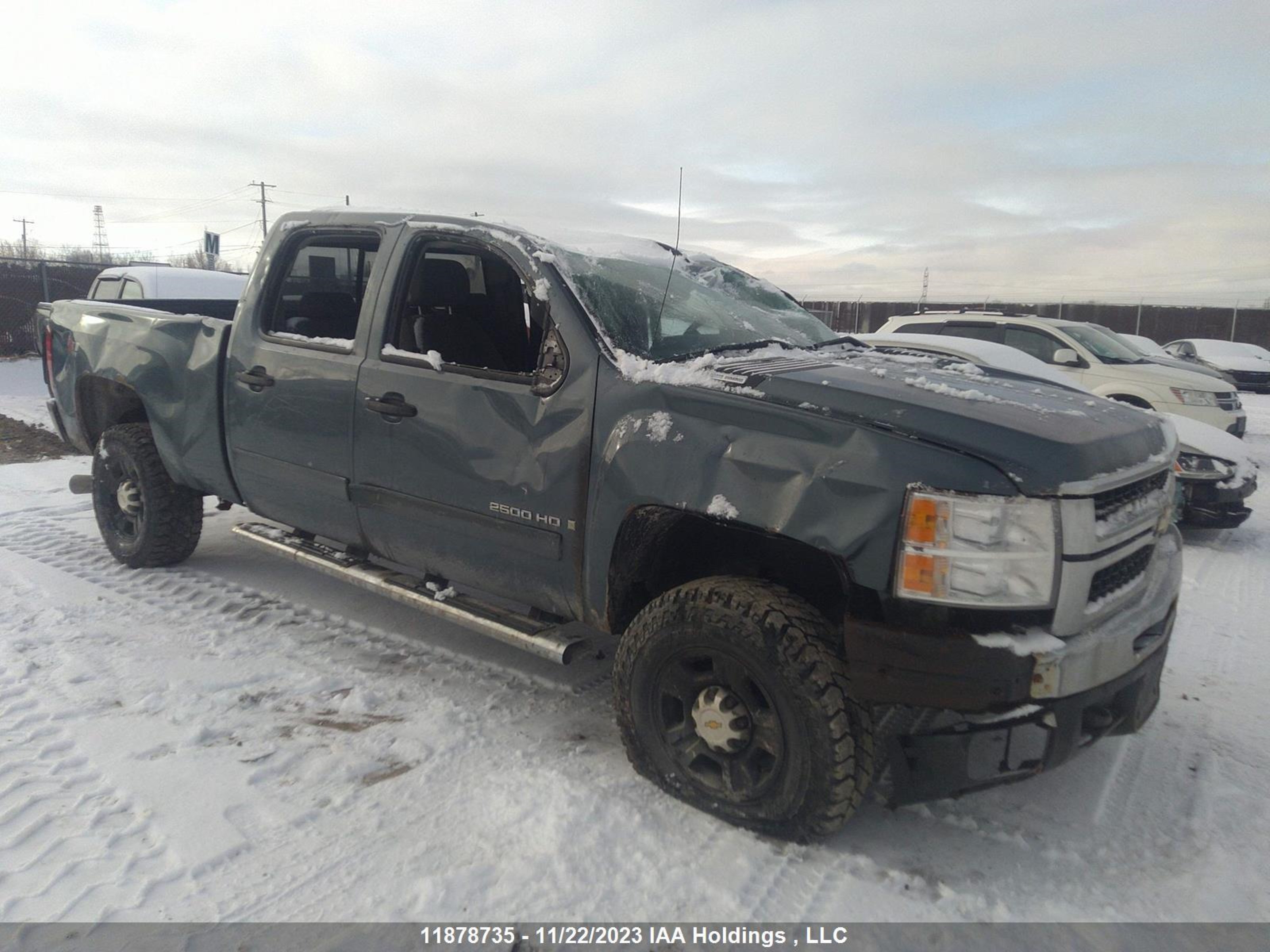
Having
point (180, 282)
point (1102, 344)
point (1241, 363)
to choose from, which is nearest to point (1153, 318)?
point (1241, 363)

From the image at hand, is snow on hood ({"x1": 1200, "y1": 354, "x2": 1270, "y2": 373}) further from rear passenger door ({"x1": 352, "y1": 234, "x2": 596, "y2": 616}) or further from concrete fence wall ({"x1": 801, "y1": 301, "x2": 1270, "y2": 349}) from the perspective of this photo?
rear passenger door ({"x1": 352, "y1": 234, "x2": 596, "y2": 616})

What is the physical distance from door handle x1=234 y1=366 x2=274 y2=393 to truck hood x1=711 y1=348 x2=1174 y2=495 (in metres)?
2.27

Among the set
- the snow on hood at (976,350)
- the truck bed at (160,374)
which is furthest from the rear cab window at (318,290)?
the snow on hood at (976,350)

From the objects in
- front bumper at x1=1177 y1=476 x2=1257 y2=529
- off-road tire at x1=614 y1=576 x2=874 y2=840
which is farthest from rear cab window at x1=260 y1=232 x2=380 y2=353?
front bumper at x1=1177 y1=476 x2=1257 y2=529

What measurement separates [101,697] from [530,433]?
6.92 ft

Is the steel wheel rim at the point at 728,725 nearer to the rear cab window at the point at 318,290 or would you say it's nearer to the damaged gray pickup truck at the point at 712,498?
the damaged gray pickup truck at the point at 712,498

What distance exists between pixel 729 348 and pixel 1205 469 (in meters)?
4.86

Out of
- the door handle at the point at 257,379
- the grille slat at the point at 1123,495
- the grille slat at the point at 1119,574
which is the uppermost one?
the door handle at the point at 257,379

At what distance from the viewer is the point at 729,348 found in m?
3.34

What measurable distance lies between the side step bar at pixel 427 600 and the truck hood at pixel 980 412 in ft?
3.93

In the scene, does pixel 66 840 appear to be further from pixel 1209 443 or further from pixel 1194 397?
pixel 1194 397

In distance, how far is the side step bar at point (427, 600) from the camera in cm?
320

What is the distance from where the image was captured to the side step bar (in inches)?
126

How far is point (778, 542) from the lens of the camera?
273 centimetres
